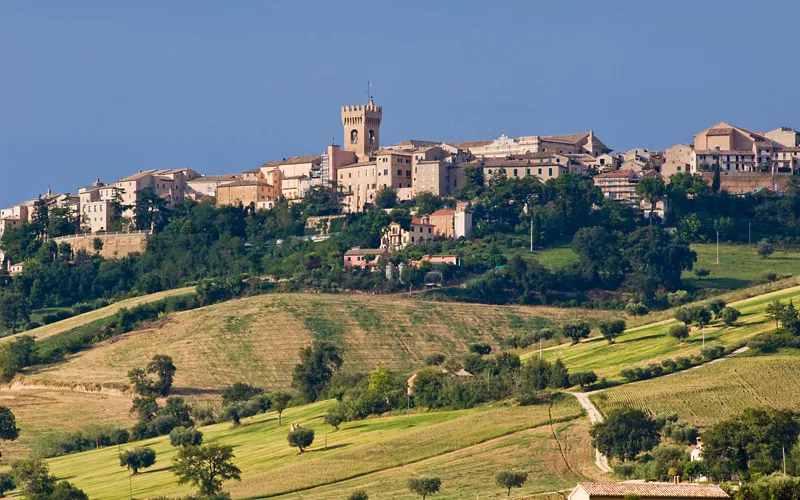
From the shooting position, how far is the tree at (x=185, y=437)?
78.9 metres

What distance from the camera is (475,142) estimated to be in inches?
6078

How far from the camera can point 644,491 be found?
44250 millimetres

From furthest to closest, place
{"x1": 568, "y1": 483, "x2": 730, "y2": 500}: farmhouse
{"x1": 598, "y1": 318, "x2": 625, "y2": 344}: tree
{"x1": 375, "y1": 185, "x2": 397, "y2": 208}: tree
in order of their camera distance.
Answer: {"x1": 375, "y1": 185, "x2": 397, "y2": 208}: tree → {"x1": 598, "y1": 318, "x2": 625, "y2": 344}: tree → {"x1": 568, "y1": 483, "x2": 730, "y2": 500}: farmhouse

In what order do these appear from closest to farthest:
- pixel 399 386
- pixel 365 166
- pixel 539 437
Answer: pixel 539 437 → pixel 399 386 → pixel 365 166

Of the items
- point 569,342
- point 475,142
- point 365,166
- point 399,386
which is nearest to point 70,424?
point 399,386

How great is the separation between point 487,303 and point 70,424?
36417 mm

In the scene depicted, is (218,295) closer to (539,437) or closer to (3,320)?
(3,320)

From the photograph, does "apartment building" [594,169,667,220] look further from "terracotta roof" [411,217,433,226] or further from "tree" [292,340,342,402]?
"tree" [292,340,342,402]

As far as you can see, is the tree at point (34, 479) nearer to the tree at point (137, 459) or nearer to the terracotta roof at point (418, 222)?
the tree at point (137, 459)

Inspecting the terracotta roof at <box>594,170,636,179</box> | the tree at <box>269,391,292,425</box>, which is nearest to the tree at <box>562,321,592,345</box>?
the tree at <box>269,391,292,425</box>

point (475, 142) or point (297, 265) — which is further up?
point (475, 142)

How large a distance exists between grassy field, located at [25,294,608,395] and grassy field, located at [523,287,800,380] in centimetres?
1462

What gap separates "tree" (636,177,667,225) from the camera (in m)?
130

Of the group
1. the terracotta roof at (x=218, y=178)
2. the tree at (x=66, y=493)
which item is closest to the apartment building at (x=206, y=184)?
the terracotta roof at (x=218, y=178)
